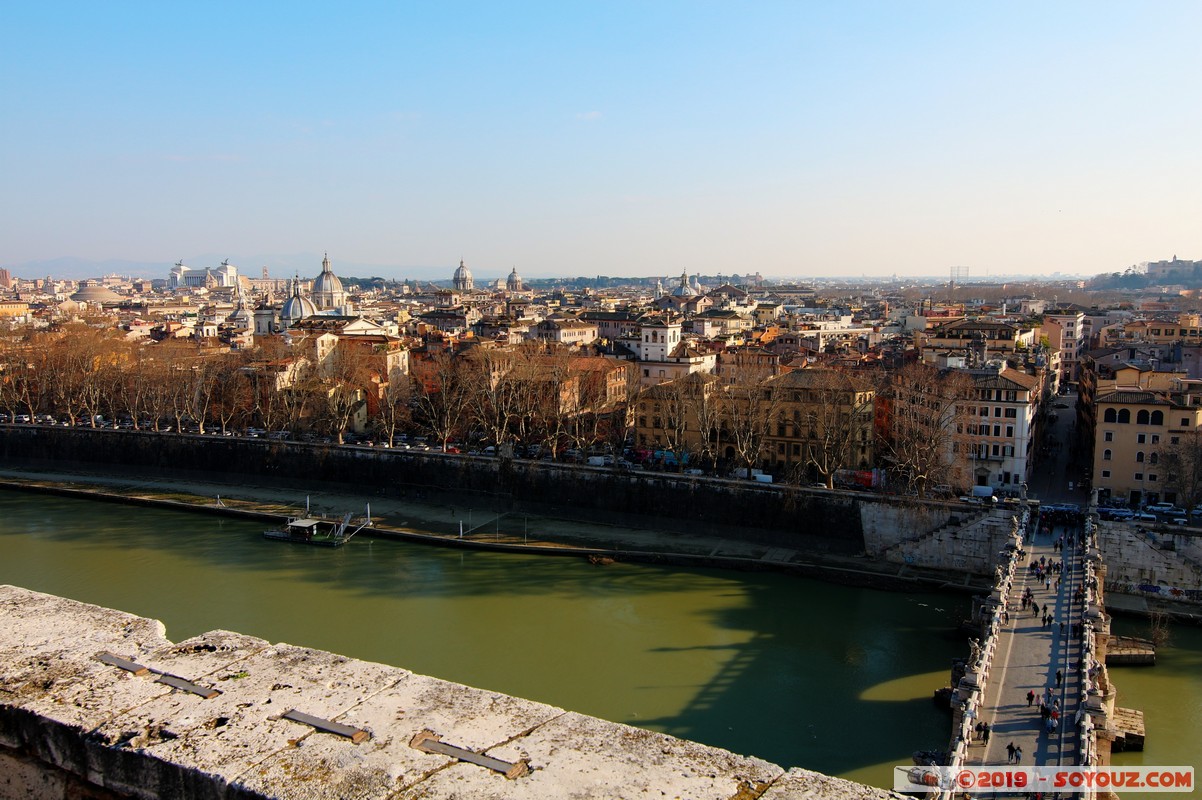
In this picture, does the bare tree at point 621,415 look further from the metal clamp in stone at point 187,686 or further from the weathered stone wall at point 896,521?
the metal clamp in stone at point 187,686

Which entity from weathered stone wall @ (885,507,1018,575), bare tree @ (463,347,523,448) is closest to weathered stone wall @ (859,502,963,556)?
weathered stone wall @ (885,507,1018,575)

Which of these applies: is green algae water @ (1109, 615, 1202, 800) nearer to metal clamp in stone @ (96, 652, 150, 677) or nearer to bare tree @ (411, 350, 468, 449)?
metal clamp in stone @ (96, 652, 150, 677)

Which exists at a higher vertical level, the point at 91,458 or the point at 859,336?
the point at 859,336

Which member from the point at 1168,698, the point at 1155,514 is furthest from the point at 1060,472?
the point at 1168,698

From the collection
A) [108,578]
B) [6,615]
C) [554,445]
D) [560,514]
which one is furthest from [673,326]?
[6,615]

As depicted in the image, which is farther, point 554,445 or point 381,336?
point 381,336

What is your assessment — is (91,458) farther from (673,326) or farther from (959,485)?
(959,485)

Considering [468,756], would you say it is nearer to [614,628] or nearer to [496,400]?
[614,628]
